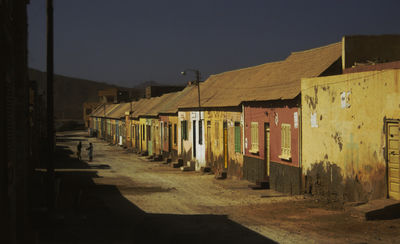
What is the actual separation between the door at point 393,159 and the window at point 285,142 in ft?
19.2

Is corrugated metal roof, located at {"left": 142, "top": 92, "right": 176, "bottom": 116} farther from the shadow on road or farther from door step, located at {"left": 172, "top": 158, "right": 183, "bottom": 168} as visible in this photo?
the shadow on road

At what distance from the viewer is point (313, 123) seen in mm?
18453

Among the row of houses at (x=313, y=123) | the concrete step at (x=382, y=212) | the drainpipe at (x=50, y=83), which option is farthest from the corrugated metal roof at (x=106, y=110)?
the concrete step at (x=382, y=212)

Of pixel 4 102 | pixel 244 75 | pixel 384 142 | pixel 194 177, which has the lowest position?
pixel 194 177

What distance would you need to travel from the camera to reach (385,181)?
14.5 meters

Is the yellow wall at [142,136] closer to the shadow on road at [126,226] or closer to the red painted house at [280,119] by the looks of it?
the red painted house at [280,119]

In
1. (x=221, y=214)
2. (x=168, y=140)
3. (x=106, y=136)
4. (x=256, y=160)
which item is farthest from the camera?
(x=106, y=136)

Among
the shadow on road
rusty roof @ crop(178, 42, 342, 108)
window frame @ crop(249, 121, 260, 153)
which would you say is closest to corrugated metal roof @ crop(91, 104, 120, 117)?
rusty roof @ crop(178, 42, 342, 108)

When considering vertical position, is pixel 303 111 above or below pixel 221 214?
above

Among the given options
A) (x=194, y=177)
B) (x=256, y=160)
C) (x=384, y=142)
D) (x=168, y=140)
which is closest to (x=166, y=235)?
(x=384, y=142)

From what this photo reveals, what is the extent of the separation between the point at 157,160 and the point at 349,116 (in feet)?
82.7

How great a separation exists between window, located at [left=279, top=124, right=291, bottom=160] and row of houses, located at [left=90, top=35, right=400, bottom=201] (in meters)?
0.04

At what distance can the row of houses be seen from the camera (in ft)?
48.8

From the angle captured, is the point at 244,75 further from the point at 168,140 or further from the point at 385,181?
the point at 385,181
